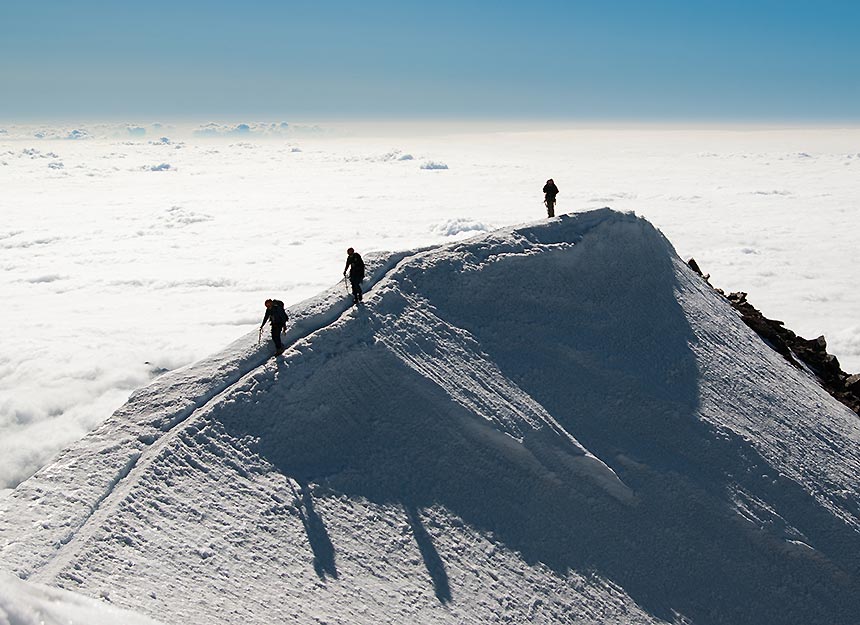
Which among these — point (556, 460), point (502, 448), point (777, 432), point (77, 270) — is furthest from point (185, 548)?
point (77, 270)

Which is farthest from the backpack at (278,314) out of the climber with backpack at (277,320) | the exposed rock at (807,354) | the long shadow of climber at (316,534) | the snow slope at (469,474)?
the exposed rock at (807,354)

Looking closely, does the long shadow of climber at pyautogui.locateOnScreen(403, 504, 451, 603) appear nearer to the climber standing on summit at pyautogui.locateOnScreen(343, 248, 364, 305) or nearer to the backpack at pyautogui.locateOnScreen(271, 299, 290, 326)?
the backpack at pyautogui.locateOnScreen(271, 299, 290, 326)

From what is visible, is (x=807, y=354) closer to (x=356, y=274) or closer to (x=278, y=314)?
(x=356, y=274)

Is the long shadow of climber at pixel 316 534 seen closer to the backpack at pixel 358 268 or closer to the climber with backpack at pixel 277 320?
the climber with backpack at pixel 277 320

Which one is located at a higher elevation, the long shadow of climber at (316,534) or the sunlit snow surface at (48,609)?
the sunlit snow surface at (48,609)

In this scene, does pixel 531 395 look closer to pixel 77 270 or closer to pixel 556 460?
pixel 556 460

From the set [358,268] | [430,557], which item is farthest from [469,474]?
[358,268]

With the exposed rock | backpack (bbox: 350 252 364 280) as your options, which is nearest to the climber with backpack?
backpack (bbox: 350 252 364 280)
